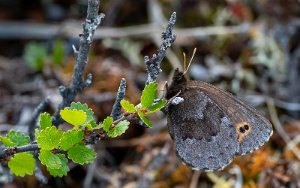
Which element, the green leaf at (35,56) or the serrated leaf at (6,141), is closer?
the serrated leaf at (6,141)

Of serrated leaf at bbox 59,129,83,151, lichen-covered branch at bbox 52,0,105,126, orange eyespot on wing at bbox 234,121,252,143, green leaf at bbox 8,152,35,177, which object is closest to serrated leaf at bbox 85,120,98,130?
serrated leaf at bbox 59,129,83,151

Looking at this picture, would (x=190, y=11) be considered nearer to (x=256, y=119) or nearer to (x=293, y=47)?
(x=293, y=47)

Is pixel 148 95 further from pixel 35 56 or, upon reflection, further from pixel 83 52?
pixel 35 56

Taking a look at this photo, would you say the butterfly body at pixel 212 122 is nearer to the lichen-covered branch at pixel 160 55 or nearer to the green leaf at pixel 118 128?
the lichen-covered branch at pixel 160 55

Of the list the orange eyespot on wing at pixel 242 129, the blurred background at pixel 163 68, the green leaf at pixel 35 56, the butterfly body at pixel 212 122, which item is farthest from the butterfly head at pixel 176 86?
the green leaf at pixel 35 56

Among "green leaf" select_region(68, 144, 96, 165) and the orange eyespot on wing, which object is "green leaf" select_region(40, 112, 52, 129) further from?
the orange eyespot on wing

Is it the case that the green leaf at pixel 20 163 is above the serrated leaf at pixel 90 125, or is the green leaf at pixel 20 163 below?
above

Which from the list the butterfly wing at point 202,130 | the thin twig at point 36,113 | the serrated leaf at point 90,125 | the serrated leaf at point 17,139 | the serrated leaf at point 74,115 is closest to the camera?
the serrated leaf at point 74,115

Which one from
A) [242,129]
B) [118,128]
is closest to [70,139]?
[118,128]
